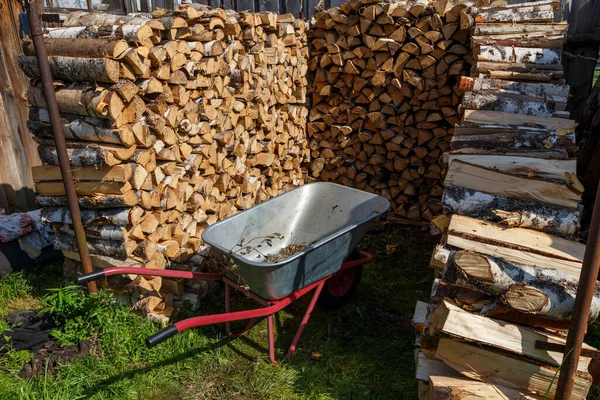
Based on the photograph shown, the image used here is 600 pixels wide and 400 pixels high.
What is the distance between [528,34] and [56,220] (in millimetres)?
4025

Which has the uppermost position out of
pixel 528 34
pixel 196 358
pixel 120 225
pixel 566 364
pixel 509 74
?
pixel 528 34

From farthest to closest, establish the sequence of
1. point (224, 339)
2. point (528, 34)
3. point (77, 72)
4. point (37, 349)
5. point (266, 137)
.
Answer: point (266, 137)
point (528, 34)
point (224, 339)
point (37, 349)
point (77, 72)

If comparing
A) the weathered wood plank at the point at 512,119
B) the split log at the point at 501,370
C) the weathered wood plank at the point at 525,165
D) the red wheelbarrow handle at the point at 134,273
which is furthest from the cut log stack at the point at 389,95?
→ the red wheelbarrow handle at the point at 134,273

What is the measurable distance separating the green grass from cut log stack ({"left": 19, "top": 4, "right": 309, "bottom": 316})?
499mm

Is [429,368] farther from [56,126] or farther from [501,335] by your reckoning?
[56,126]

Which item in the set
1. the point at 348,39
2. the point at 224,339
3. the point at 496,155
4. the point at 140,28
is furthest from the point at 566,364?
the point at 348,39

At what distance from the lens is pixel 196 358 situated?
3150 millimetres

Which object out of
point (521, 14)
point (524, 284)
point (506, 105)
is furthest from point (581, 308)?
point (521, 14)

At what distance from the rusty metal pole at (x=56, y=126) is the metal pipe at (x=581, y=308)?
2.80 meters

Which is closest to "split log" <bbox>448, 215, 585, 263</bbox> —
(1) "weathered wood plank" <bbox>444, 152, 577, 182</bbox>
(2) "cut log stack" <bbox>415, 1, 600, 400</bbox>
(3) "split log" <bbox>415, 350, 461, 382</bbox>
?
(2) "cut log stack" <bbox>415, 1, 600, 400</bbox>

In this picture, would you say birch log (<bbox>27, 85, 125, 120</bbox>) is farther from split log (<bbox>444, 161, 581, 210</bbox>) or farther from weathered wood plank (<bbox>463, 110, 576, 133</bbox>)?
weathered wood plank (<bbox>463, 110, 576, 133</bbox>)

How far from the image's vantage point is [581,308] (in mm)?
1959

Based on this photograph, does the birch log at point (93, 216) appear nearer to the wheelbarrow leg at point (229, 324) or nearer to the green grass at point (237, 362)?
the green grass at point (237, 362)

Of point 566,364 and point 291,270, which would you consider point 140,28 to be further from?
point 566,364
